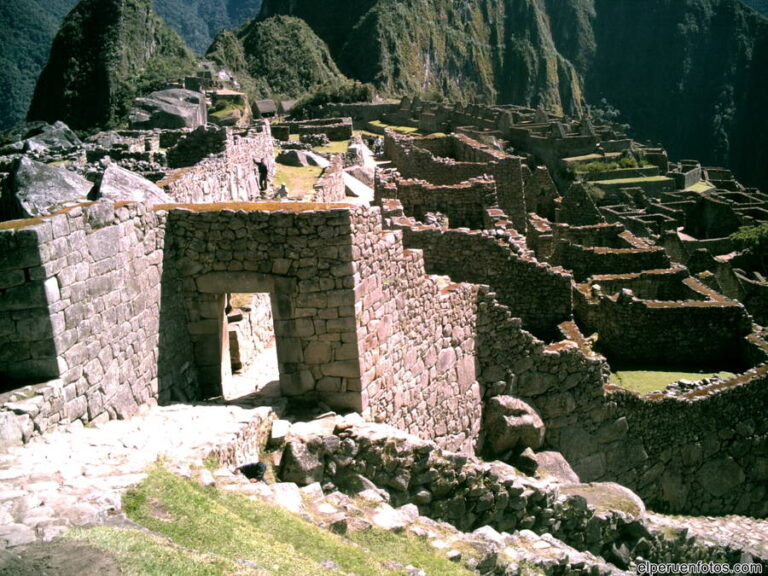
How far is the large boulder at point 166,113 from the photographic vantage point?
141 feet

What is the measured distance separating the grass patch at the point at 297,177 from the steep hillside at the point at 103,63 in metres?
67.3

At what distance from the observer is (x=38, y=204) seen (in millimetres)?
8656

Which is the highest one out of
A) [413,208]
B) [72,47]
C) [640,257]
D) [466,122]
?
[72,47]

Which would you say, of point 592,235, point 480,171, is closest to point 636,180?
point 592,235

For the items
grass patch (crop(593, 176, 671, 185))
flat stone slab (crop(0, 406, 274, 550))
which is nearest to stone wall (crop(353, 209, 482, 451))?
flat stone slab (crop(0, 406, 274, 550))

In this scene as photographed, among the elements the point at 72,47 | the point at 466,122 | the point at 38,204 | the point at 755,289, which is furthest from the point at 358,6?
the point at 38,204

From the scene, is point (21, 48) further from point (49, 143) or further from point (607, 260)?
point (607, 260)

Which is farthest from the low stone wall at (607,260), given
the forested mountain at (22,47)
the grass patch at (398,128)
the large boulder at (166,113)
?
the forested mountain at (22,47)

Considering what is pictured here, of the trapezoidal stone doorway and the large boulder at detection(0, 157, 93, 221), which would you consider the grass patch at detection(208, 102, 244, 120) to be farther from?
the trapezoidal stone doorway

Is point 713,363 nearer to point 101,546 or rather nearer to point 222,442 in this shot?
point 222,442

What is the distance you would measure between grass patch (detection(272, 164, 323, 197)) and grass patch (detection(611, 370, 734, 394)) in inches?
374

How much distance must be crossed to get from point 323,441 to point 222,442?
3.67ft

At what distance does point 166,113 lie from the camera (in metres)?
→ 44.1

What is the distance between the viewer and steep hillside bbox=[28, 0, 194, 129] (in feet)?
305
